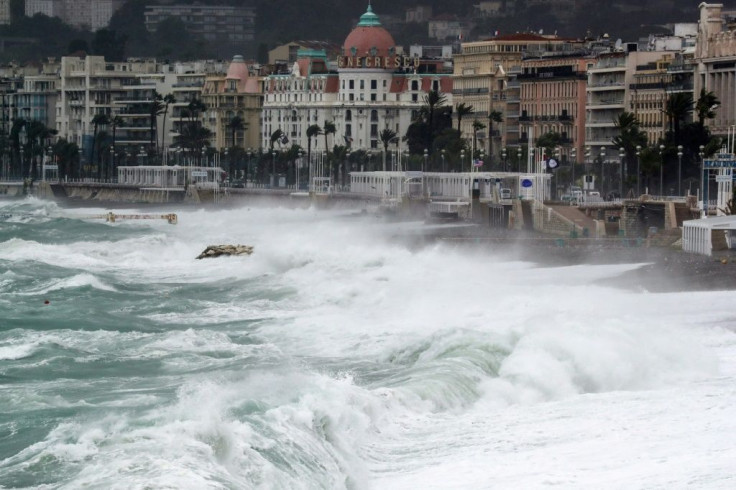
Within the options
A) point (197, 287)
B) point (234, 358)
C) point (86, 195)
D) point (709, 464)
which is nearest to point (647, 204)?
point (197, 287)

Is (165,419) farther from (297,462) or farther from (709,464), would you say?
(709,464)

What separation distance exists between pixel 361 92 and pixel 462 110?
2338 cm

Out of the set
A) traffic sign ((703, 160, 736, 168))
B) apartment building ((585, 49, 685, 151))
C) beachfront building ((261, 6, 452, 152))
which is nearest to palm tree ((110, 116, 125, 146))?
beachfront building ((261, 6, 452, 152))

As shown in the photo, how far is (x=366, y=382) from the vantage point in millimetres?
36844

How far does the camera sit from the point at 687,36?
12350 centimetres

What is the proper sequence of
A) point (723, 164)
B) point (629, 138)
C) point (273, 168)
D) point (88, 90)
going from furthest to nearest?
point (88, 90)
point (273, 168)
point (629, 138)
point (723, 164)

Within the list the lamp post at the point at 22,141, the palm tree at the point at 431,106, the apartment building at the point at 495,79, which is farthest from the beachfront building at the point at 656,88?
the lamp post at the point at 22,141

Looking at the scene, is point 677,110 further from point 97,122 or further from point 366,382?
point 97,122

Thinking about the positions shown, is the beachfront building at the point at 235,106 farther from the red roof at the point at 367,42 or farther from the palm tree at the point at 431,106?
the palm tree at the point at 431,106

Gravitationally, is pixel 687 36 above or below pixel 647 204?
above

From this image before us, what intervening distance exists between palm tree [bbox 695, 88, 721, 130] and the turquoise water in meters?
35.3

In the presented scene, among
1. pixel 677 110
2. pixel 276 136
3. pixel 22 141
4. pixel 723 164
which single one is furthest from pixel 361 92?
pixel 723 164

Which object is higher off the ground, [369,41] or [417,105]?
[369,41]

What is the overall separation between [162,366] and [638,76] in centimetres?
8065
